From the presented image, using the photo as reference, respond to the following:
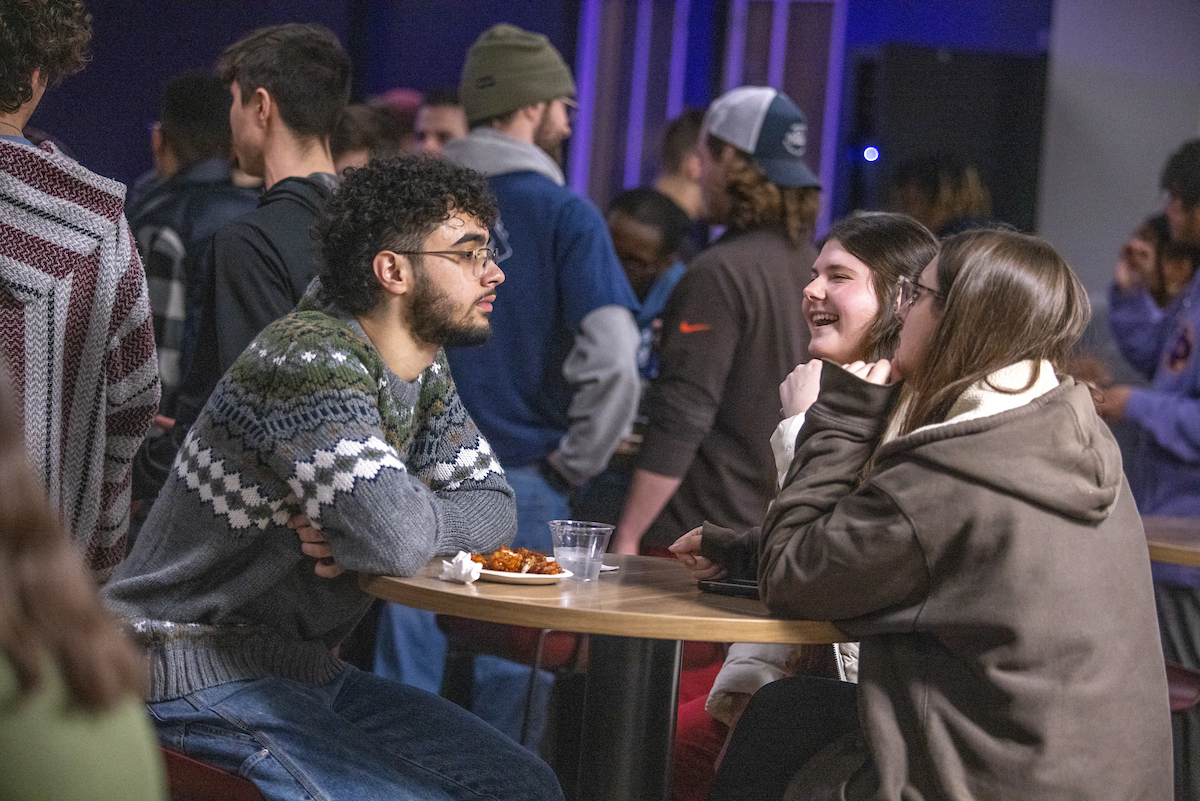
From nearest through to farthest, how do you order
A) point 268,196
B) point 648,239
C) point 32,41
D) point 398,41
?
point 32,41 → point 268,196 → point 648,239 → point 398,41

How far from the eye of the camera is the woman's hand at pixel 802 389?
2219mm

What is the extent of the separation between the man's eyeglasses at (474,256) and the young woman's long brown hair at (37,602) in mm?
1331

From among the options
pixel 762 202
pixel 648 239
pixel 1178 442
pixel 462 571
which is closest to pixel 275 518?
pixel 462 571

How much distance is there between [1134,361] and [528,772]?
3.19 meters

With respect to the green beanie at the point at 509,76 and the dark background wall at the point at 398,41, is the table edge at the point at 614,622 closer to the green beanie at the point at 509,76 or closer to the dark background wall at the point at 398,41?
the green beanie at the point at 509,76

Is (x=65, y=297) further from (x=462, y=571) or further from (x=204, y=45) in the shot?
(x=204, y=45)

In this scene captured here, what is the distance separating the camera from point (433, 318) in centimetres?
229

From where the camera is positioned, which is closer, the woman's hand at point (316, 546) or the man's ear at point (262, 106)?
the woman's hand at point (316, 546)

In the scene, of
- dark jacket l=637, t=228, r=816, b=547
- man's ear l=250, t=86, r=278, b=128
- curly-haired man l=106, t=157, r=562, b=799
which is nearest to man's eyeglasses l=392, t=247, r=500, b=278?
curly-haired man l=106, t=157, r=562, b=799

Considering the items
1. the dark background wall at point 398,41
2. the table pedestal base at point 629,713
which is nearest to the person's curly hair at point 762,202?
the table pedestal base at point 629,713

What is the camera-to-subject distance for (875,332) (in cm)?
234

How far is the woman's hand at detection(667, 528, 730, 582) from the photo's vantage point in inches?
85.7

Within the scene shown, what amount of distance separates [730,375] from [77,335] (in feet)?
5.10

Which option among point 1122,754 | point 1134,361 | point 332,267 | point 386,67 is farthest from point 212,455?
point 386,67
